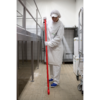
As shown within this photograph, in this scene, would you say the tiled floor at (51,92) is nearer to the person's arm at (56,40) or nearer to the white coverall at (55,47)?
the white coverall at (55,47)

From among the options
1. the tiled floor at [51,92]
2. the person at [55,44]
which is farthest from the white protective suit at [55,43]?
the tiled floor at [51,92]

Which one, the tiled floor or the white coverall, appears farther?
the white coverall

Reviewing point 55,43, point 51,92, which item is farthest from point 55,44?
point 51,92

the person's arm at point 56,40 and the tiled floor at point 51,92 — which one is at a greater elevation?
the person's arm at point 56,40

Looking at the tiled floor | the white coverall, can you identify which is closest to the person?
the white coverall

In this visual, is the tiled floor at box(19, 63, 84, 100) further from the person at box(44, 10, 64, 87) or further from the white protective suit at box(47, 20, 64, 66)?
the white protective suit at box(47, 20, 64, 66)

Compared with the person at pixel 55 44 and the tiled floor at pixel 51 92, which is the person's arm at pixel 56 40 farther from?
the tiled floor at pixel 51 92

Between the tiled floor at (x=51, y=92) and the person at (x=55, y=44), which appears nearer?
the tiled floor at (x=51, y=92)
